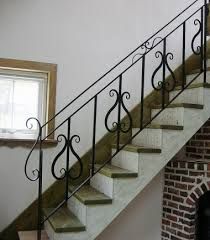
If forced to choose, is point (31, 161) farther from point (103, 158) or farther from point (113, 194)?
point (113, 194)

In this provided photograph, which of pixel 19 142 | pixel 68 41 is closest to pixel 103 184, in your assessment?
pixel 19 142

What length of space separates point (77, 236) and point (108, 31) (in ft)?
6.80

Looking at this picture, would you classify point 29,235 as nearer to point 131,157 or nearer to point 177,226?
point 131,157

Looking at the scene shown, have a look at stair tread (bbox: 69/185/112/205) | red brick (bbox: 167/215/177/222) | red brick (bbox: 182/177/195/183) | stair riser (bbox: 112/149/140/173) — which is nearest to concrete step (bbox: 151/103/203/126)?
stair riser (bbox: 112/149/140/173)

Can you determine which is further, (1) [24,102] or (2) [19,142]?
(1) [24,102]

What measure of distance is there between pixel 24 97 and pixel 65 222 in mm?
1333

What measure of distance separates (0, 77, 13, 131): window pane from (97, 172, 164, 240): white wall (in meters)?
1.46

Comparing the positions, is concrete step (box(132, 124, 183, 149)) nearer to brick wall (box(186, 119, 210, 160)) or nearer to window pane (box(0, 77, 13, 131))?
brick wall (box(186, 119, 210, 160))

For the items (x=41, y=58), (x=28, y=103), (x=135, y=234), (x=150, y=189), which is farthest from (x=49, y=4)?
(x=135, y=234)

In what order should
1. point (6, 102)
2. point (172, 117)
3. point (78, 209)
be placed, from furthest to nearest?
1. point (6, 102)
2. point (172, 117)
3. point (78, 209)

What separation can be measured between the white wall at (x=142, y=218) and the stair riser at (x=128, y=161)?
69 centimetres

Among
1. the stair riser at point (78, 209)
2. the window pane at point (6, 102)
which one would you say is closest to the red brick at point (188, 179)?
the stair riser at point (78, 209)

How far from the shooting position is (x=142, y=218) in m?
3.47

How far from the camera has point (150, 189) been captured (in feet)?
11.6
